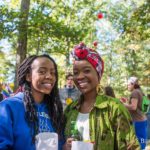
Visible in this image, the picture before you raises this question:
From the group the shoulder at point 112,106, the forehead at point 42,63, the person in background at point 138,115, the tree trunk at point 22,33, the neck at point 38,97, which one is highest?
the tree trunk at point 22,33

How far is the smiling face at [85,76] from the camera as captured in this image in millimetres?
2975

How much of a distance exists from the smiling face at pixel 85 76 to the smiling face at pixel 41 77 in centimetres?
28

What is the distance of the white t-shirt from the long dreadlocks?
0.15 meters

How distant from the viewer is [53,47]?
14922 mm

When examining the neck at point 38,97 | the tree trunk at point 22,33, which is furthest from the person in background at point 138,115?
the tree trunk at point 22,33

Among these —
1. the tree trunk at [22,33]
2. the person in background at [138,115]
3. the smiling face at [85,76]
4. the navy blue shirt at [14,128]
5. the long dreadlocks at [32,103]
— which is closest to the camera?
the navy blue shirt at [14,128]

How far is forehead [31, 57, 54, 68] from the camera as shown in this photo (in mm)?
2758

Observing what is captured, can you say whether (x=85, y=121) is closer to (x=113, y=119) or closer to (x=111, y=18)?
(x=113, y=119)

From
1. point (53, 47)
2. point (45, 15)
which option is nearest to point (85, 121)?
point (45, 15)

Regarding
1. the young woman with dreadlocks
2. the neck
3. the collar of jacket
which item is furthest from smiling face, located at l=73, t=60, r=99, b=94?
the neck

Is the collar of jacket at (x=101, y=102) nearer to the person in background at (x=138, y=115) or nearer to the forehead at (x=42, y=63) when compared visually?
the forehead at (x=42, y=63)

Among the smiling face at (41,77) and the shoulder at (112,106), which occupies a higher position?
the smiling face at (41,77)

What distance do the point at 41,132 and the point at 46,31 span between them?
9414mm

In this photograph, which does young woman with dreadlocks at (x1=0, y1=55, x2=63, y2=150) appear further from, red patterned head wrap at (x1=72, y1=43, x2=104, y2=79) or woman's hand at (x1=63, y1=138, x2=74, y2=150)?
red patterned head wrap at (x1=72, y1=43, x2=104, y2=79)
